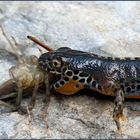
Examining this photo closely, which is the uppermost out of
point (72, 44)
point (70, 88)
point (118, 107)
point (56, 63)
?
point (56, 63)

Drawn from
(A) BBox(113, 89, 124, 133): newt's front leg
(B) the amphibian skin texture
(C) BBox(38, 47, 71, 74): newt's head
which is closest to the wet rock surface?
(A) BBox(113, 89, 124, 133): newt's front leg

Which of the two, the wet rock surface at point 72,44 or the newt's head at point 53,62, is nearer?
the wet rock surface at point 72,44

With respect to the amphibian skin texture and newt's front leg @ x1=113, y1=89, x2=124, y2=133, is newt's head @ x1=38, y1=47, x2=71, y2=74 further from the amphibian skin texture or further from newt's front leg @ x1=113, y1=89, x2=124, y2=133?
newt's front leg @ x1=113, y1=89, x2=124, y2=133

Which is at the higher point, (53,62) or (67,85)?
(53,62)

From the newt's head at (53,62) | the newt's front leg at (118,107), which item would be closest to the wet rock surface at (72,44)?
the newt's front leg at (118,107)

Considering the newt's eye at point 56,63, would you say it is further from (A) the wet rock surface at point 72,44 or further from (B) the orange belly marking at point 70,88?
(A) the wet rock surface at point 72,44

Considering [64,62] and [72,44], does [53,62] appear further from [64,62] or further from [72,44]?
[72,44]

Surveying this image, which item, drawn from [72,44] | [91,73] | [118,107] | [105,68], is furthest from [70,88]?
[72,44]
